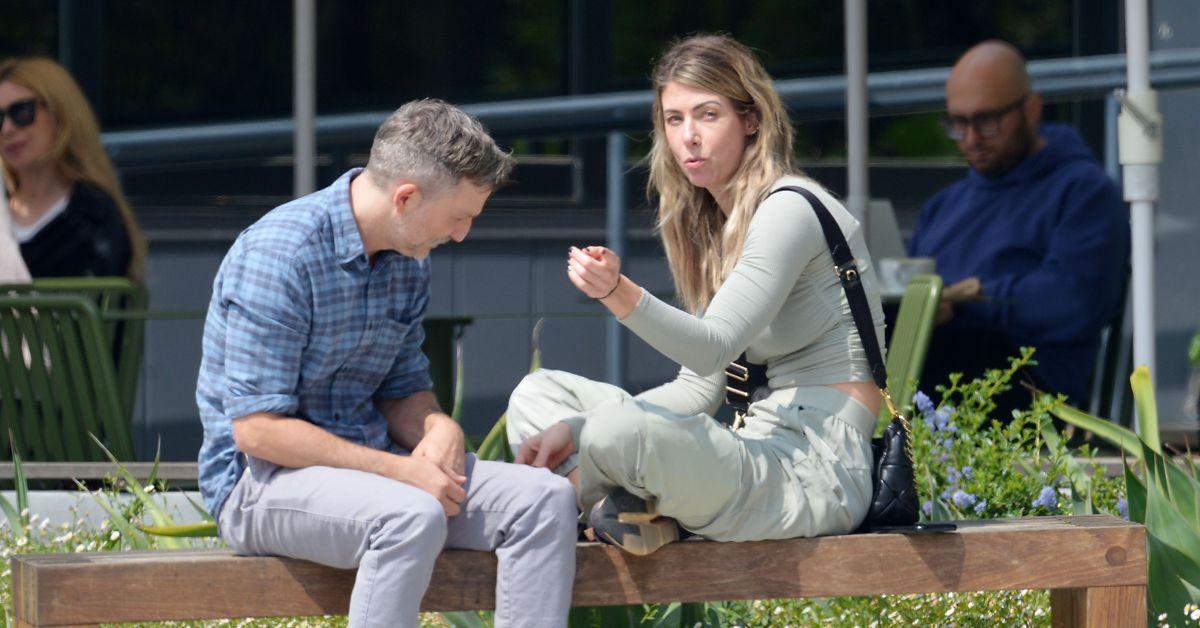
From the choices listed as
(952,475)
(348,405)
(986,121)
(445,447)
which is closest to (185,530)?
(348,405)

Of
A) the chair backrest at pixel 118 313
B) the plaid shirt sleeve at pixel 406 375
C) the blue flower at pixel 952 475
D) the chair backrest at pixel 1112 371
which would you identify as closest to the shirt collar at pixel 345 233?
the plaid shirt sleeve at pixel 406 375

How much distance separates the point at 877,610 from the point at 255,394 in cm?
131

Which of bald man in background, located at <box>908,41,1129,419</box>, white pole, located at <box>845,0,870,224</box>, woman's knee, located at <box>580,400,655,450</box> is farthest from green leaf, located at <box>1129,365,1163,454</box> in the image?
white pole, located at <box>845,0,870,224</box>

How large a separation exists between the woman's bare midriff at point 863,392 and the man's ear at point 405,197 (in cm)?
74

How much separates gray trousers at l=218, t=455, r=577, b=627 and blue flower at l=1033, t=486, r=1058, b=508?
3.61 feet

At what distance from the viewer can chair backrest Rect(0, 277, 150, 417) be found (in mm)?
4285

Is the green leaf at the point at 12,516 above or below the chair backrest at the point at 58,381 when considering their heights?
below

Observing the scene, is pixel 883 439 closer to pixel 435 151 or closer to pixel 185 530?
pixel 435 151

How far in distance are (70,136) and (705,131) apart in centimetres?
259

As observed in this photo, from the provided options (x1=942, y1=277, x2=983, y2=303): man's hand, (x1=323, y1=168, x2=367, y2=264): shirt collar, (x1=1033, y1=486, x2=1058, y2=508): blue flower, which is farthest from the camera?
(x1=942, y1=277, x2=983, y2=303): man's hand

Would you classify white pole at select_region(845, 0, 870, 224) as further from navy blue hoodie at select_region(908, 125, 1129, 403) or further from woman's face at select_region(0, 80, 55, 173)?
woman's face at select_region(0, 80, 55, 173)

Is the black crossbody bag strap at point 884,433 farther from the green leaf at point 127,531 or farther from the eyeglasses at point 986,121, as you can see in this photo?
the eyeglasses at point 986,121

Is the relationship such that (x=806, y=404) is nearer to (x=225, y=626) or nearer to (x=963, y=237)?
(x=225, y=626)

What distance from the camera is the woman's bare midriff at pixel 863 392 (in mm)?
2736
